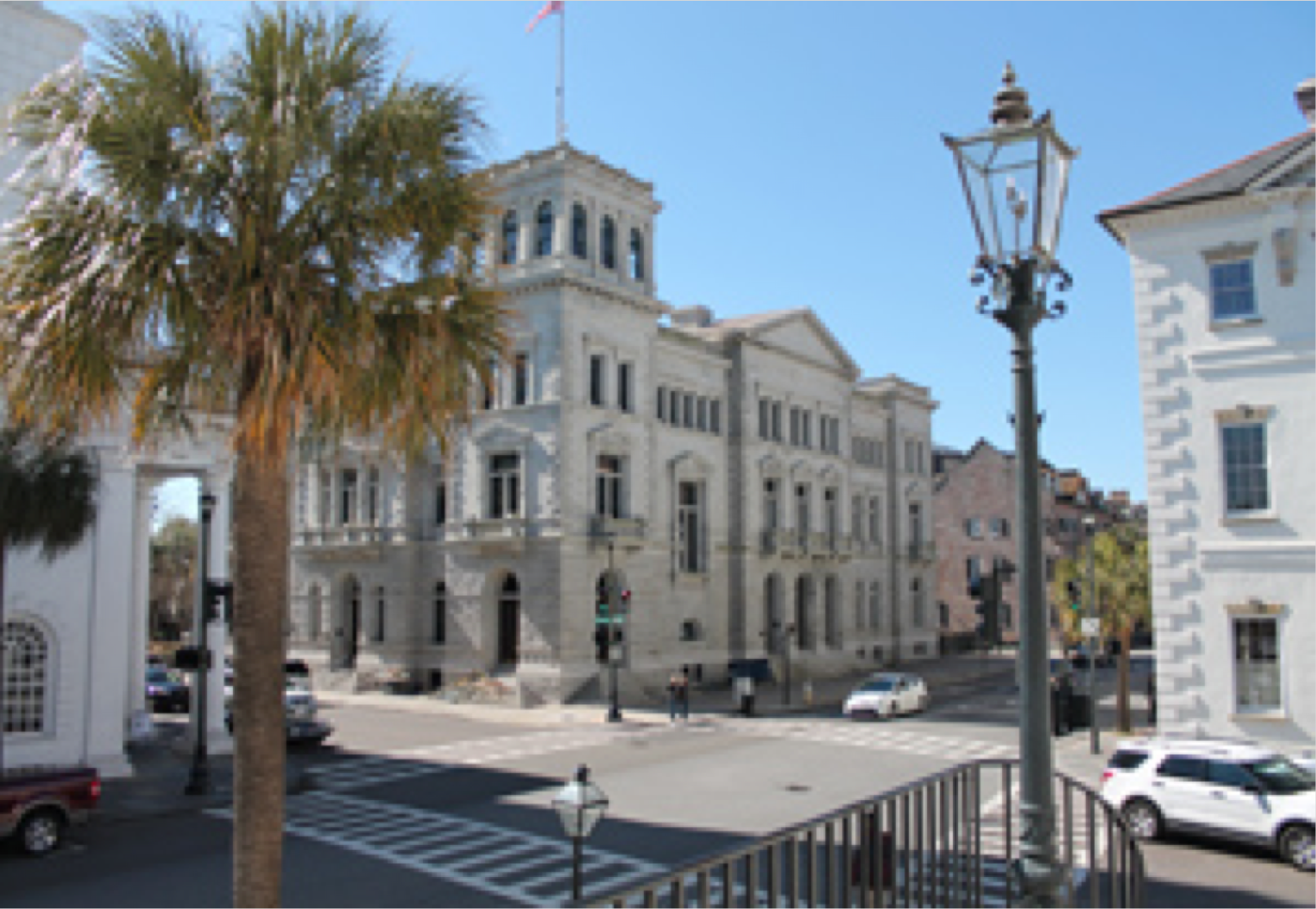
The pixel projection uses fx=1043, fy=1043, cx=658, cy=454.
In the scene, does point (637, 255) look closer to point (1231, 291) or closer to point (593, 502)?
point (593, 502)

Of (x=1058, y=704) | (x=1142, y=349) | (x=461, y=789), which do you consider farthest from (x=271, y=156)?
(x=1058, y=704)

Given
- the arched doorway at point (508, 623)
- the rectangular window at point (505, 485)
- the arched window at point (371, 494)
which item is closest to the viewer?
the rectangular window at point (505, 485)

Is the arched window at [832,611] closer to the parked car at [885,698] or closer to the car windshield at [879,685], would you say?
the parked car at [885,698]

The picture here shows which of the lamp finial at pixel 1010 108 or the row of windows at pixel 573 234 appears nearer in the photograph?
the lamp finial at pixel 1010 108

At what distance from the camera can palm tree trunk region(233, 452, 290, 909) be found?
7105 millimetres

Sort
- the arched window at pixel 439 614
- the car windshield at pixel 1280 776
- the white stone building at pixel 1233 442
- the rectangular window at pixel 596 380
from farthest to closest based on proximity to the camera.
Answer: the arched window at pixel 439 614 → the rectangular window at pixel 596 380 → the white stone building at pixel 1233 442 → the car windshield at pixel 1280 776

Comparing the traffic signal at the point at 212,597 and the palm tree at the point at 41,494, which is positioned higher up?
the palm tree at the point at 41,494

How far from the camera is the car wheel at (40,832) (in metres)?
17.1

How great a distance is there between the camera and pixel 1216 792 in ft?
55.3

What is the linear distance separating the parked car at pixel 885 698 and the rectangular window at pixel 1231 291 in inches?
Result: 760

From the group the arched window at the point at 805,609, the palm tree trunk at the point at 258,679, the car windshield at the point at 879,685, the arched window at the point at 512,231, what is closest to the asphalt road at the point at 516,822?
the palm tree trunk at the point at 258,679

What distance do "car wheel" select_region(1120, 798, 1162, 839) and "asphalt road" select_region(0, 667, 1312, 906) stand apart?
0.39m

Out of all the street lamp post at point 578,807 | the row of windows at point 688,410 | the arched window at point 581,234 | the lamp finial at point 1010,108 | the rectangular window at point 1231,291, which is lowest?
the street lamp post at point 578,807

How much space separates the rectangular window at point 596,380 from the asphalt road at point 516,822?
15.1 meters
